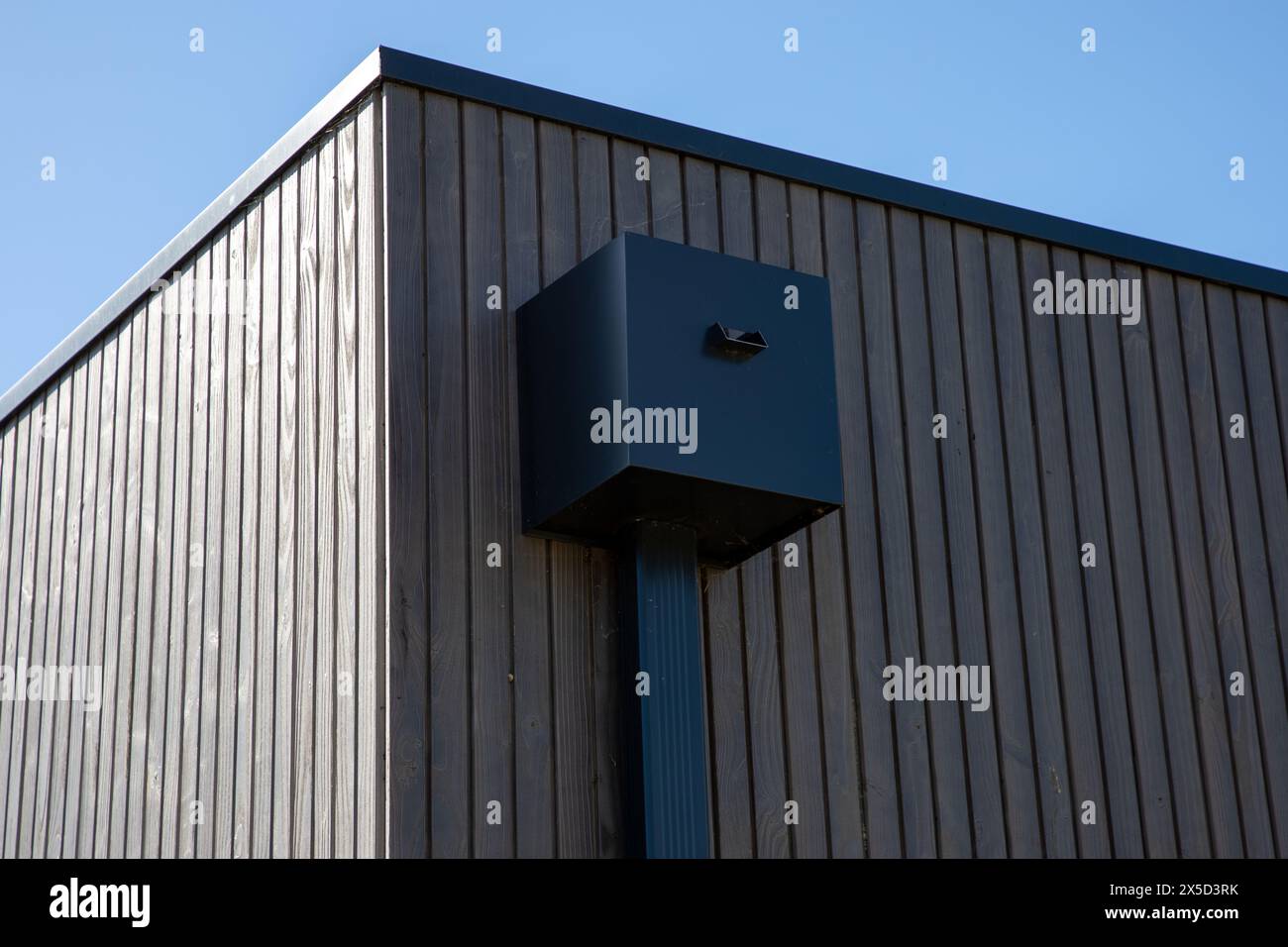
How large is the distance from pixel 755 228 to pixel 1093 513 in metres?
1.90

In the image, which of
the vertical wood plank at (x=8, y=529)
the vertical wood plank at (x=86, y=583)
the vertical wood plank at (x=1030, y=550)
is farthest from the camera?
the vertical wood plank at (x=8, y=529)

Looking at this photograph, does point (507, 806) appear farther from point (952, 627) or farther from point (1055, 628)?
point (1055, 628)

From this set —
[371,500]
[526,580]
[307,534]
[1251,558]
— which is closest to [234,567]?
[307,534]

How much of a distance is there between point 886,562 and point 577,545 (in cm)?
139

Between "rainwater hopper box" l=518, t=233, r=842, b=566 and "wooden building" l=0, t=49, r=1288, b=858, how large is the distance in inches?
8.8

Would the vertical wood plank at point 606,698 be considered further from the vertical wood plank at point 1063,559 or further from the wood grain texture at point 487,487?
the vertical wood plank at point 1063,559

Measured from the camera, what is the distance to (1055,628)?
8.30 metres

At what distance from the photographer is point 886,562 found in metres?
7.98

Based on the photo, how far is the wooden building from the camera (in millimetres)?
6996

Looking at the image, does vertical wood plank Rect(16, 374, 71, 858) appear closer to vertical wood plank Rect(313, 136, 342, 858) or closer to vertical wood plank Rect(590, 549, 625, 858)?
vertical wood plank Rect(313, 136, 342, 858)

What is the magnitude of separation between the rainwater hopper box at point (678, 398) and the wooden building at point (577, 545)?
0.22 m

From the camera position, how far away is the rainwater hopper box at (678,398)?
6.80m

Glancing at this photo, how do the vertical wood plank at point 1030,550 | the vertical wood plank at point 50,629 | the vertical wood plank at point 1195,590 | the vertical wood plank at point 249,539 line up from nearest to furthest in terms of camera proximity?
the vertical wood plank at point 249,539, the vertical wood plank at point 1030,550, the vertical wood plank at point 1195,590, the vertical wood plank at point 50,629

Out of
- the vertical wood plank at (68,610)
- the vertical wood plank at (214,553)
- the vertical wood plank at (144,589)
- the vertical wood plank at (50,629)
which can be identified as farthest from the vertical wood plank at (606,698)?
the vertical wood plank at (50,629)
